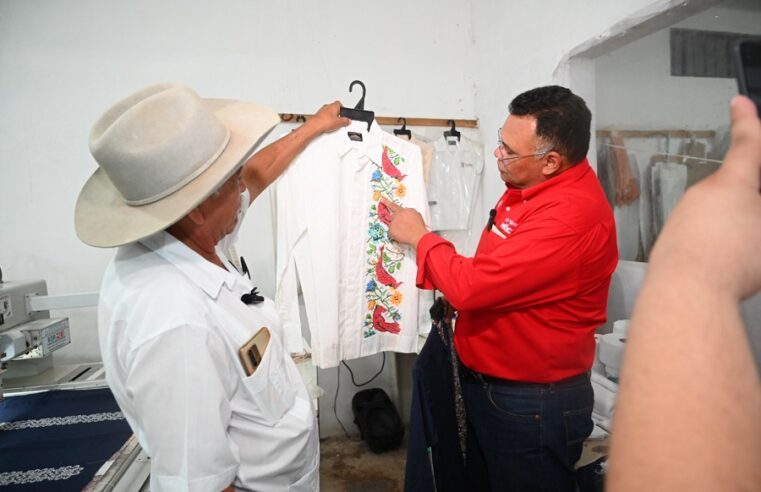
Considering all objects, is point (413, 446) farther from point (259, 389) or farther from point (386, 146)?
point (386, 146)

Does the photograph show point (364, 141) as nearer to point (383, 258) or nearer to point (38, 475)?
point (383, 258)

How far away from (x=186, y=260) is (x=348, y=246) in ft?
2.65

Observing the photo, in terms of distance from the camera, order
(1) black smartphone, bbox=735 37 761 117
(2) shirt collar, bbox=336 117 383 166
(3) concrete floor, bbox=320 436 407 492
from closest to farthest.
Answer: (1) black smartphone, bbox=735 37 761 117, (2) shirt collar, bbox=336 117 383 166, (3) concrete floor, bbox=320 436 407 492

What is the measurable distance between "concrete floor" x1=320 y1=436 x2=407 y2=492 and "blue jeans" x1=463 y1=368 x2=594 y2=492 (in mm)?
1242

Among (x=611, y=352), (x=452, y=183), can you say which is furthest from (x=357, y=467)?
(x=452, y=183)

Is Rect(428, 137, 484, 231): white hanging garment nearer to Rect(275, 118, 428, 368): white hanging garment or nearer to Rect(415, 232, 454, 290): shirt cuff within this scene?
Rect(275, 118, 428, 368): white hanging garment

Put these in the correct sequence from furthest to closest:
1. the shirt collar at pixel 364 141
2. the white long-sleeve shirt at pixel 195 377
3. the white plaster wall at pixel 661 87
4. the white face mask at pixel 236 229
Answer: the shirt collar at pixel 364 141
the white plaster wall at pixel 661 87
the white face mask at pixel 236 229
the white long-sleeve shirt at pixel 195 377

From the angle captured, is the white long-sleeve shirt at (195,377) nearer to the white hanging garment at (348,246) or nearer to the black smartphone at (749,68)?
the white hanging garment at (348,246)

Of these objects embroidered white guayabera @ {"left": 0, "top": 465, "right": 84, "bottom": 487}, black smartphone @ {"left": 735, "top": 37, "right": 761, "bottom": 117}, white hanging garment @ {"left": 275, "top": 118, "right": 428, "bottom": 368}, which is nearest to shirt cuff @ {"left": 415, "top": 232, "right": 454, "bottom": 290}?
white hanging garment @ {"left": 275, "top": 118, "right": 428, "bottom": 368}

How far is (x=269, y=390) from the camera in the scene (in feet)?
2.76

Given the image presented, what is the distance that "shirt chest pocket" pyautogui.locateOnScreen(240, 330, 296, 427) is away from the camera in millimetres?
803

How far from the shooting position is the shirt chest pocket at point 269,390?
803 millimetres

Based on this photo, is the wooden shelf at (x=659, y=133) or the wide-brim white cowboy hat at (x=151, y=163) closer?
the wide-brim white cowboy hat at (x=151, y=163)

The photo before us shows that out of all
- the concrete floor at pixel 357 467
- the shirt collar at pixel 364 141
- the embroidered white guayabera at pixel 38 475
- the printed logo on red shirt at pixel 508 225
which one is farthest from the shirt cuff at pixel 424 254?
the concrete floor at pixel 357 467
